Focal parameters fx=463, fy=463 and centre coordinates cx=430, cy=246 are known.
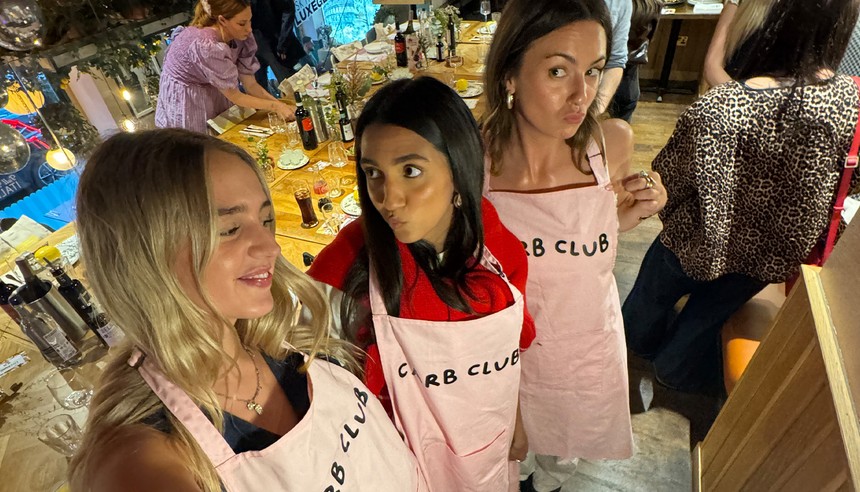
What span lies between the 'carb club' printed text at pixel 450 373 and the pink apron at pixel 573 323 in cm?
39

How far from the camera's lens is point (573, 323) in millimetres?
1604

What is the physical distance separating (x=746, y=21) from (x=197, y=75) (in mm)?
3123

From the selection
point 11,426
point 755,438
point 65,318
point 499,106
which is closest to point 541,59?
point 499,106

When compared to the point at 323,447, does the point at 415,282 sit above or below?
above

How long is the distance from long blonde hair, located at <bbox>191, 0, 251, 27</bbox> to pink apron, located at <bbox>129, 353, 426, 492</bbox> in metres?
2.70

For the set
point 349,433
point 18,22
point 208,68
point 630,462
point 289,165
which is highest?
point 18,22

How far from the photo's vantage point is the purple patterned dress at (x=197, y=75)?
3.02 metres

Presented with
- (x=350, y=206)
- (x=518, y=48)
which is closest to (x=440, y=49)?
(x=350, y=206)

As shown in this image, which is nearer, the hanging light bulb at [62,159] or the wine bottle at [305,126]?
the hanging light bulb at [62,159]

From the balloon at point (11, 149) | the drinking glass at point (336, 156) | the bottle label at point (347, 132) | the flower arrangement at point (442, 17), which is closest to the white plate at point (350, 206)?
the drinking glass at point (336, 156)

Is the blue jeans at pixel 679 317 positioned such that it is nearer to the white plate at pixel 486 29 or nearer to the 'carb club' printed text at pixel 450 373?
the 'carb club' printed text at pixel 450 373

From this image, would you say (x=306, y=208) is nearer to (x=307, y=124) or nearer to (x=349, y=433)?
(x=307, y=124)

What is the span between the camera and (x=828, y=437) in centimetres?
109

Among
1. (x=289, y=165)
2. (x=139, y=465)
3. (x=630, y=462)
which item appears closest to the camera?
(x=139, y=465)
